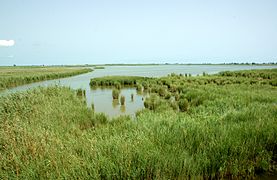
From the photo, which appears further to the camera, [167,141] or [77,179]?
[167,141]

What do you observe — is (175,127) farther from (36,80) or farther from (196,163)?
(36,80)

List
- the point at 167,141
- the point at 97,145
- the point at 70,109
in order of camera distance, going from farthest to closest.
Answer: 1. the point at 70,109
2. the point at 167,141
3. the point at 97,145

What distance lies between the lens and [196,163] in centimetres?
473

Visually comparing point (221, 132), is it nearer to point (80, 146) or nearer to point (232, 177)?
point (232, 177)

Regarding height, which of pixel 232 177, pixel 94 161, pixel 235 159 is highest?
pixel 94 161

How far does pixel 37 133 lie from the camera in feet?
18.9

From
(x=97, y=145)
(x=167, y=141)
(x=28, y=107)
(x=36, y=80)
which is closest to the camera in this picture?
(x=97, y=145)

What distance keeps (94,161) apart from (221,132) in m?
3.49

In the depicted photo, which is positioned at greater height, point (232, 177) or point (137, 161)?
point (137, 161)

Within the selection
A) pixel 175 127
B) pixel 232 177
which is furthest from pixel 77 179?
pixel 232 177

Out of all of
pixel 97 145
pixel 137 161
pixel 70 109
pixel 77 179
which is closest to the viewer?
pixel 77 179

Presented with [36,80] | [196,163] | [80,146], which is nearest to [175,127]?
[196,163]

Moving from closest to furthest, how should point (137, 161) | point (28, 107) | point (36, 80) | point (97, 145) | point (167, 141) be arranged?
point (137, 161) → point (97, 145) → point (167, 141) → point (28, 107) → point (36, 80)

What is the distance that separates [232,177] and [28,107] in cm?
797
